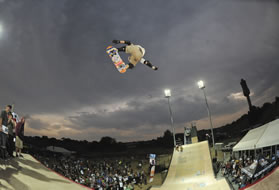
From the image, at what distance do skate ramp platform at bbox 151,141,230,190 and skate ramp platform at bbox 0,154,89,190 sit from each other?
4534 millimetres

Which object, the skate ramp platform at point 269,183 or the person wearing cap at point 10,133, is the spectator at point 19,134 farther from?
the skate ramp platform at point 269,183

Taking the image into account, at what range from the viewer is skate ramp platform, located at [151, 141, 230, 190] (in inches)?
255

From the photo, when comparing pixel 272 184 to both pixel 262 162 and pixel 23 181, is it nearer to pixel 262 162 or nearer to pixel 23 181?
pixel 262 162

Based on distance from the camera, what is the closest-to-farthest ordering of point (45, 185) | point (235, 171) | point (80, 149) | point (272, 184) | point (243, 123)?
point (272, 184)
point (45, 185)
point (235, 171)
point (243, 123)
point (80, 149)

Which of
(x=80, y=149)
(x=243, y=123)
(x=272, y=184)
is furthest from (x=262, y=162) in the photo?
(x=80, y=149)

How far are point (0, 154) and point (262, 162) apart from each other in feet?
26.4

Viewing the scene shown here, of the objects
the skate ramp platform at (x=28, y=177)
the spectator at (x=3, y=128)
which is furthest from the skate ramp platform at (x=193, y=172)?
the spectator at (x=3, y=128)

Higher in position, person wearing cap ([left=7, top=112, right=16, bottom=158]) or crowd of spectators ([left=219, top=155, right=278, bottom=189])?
person wearing cap ([left=7, top=112, right=16, bottom=158])

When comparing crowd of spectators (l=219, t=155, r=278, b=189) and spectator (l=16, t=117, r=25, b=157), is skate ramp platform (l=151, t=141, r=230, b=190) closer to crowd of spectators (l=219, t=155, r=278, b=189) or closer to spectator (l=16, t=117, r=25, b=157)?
crowd of spectators (l=219, t=155, r=278, b=189)

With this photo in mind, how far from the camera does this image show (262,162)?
4750mm

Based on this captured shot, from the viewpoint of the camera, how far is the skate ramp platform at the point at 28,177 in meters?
4.23

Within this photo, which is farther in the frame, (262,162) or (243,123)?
(243,123)

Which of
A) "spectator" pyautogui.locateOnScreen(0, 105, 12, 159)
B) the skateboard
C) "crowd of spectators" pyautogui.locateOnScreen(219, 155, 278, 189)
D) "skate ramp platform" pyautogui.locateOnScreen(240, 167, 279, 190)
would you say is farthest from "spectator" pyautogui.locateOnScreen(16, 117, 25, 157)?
"crowd of spectators" pyautogui.locateOnScreen(219, 155, 278, 189)

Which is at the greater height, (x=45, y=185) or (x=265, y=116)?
(x=265, y=116)
